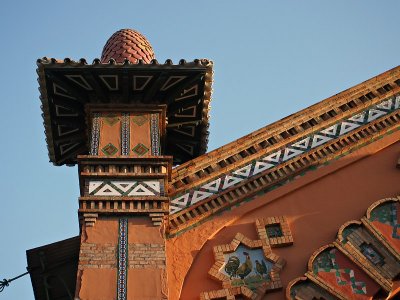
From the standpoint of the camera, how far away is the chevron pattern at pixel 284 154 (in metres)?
11.7

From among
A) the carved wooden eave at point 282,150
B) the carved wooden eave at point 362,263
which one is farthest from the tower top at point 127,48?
the carved wooden eave at point 362,263

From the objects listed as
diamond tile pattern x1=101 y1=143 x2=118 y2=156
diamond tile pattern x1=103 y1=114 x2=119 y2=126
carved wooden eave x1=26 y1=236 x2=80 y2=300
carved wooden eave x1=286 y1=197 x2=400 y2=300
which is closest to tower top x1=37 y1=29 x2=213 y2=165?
diamond tile pattern x1=103 y1=114 x2=119 y2=126

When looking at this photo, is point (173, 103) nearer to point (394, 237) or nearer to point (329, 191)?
point (329, 191)

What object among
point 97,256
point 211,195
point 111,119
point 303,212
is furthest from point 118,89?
point 303,212

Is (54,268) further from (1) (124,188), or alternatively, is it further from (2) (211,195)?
(2) (211,195)

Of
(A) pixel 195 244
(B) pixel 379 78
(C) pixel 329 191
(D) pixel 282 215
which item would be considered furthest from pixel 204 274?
(B) pixel 379 78

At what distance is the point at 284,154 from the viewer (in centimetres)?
1219

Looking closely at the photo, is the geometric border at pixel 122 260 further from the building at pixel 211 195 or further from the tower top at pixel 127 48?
the tower top at pixel 127 48

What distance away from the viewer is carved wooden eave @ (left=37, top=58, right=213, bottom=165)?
11.9 meters

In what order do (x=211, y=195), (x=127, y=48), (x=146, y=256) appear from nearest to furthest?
1. (x=146, y=256)
2. (x=211, y=195)
3. (x=127, y=48)

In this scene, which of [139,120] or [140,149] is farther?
[139,120]

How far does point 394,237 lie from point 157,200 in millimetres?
2768

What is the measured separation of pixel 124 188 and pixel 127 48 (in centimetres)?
275

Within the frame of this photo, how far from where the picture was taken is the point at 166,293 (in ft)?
33.8
